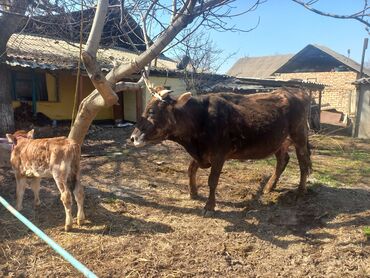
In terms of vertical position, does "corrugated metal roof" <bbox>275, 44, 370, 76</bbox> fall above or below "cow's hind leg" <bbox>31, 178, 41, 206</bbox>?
above

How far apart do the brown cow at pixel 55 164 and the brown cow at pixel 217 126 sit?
2.92 ft

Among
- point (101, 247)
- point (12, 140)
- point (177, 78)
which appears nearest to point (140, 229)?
point (101, 247)

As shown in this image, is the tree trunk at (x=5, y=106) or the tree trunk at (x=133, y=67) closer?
the tree trunk at (x=133, y=67)

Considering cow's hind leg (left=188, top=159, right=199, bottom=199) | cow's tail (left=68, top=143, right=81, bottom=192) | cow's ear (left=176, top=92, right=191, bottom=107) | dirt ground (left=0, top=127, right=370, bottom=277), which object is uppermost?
cow's ear (left=176, top=92, right=191, bottom=107)

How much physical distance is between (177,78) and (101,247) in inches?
564

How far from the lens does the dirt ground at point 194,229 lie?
378 cm

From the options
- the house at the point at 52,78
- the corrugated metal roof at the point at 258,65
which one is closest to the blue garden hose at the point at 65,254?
the house at the point at 52,78

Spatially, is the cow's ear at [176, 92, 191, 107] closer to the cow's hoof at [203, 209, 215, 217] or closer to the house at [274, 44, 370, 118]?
the cow's hoof at [203, 209, 215, 217]

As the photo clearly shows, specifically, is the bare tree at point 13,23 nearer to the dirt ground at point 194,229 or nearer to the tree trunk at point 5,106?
the tree trunk at point 5,106

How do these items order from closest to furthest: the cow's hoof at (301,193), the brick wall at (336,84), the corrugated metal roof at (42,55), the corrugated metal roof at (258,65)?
the cow's hoof at (301,193) → the corrugated metal roof at (42,55) → the brick wall at (336,84) → the corrugated metal roof at (258,65)

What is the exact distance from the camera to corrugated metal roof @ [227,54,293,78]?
1505 inches

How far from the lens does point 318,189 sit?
21.1ft

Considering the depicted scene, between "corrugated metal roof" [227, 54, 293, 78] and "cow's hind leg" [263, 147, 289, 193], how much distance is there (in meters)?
29.8

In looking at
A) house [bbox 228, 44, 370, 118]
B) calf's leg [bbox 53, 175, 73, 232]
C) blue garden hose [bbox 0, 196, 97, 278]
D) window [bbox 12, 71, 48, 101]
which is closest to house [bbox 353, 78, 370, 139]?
house [bbox 228, 44, 370, 118]
